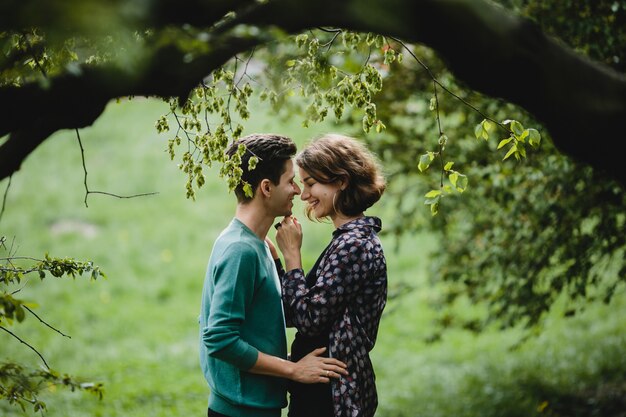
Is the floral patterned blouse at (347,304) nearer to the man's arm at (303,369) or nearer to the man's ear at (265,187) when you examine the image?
the man's arm at (303,369)

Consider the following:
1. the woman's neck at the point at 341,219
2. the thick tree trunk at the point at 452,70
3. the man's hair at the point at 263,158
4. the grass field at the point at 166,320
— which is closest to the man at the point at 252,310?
the man's hair at the point at 263,158

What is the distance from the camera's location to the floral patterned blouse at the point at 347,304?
3.08 metres

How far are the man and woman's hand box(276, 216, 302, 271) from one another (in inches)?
2.7

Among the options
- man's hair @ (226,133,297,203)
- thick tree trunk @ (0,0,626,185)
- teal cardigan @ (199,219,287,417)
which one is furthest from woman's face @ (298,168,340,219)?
thick tree trunk @ (0,0,626,185)

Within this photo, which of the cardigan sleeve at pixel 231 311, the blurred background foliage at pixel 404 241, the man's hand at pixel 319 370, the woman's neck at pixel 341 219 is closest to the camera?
the cardigan sleeve at pixel 231 311

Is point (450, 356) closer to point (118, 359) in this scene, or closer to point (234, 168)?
point (118, 359)

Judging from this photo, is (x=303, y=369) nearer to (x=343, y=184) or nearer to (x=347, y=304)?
(x=347, y=304)

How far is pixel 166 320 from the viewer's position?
1078 centimetres

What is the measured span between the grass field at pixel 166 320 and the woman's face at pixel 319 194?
231 cm

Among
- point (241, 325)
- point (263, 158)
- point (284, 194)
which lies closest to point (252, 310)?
point (241, 325)

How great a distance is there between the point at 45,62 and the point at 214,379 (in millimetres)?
1618

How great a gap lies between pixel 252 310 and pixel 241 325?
4.7 inches

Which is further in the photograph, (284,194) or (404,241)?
(404,241)

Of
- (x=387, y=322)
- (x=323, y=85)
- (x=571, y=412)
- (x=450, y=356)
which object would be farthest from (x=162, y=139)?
(x=323, y=85)
